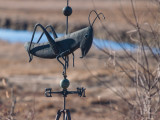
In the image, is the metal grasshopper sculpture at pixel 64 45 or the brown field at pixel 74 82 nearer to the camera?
the metal grasshopper sculpture at pixel 64 45

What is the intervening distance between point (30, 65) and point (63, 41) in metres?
11.3

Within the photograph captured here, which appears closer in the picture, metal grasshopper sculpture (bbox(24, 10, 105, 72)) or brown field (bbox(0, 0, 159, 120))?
metal grasshopper sculpture (bbox(24, 10, 105, 72))

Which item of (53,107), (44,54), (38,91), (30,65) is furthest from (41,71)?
(44,54)

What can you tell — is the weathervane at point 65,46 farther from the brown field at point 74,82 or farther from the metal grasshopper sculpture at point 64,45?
the brown field at point 74,82

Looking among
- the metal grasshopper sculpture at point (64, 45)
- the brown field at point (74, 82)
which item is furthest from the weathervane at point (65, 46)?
the brown field at point (74, 82)

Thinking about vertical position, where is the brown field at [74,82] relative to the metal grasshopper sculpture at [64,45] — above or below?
above

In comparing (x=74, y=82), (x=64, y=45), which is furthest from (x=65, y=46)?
(x=74, y=82)

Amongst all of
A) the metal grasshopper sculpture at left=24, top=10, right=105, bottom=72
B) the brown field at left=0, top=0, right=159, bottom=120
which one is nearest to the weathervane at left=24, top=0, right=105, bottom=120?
the metal grasshopper sculpture at left=24, top=10, right=105, bottom=72

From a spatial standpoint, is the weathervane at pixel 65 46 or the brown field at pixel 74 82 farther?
the brown field at pixel 74 82

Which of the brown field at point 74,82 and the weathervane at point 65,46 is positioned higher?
the brown field at point 74,82

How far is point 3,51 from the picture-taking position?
16219 mm

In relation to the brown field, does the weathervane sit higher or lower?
lower

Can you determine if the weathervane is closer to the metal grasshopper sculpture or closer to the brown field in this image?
the metal grasshopper sculpture

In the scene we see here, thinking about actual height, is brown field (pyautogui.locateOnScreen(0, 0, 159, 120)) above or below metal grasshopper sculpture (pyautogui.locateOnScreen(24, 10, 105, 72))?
above
